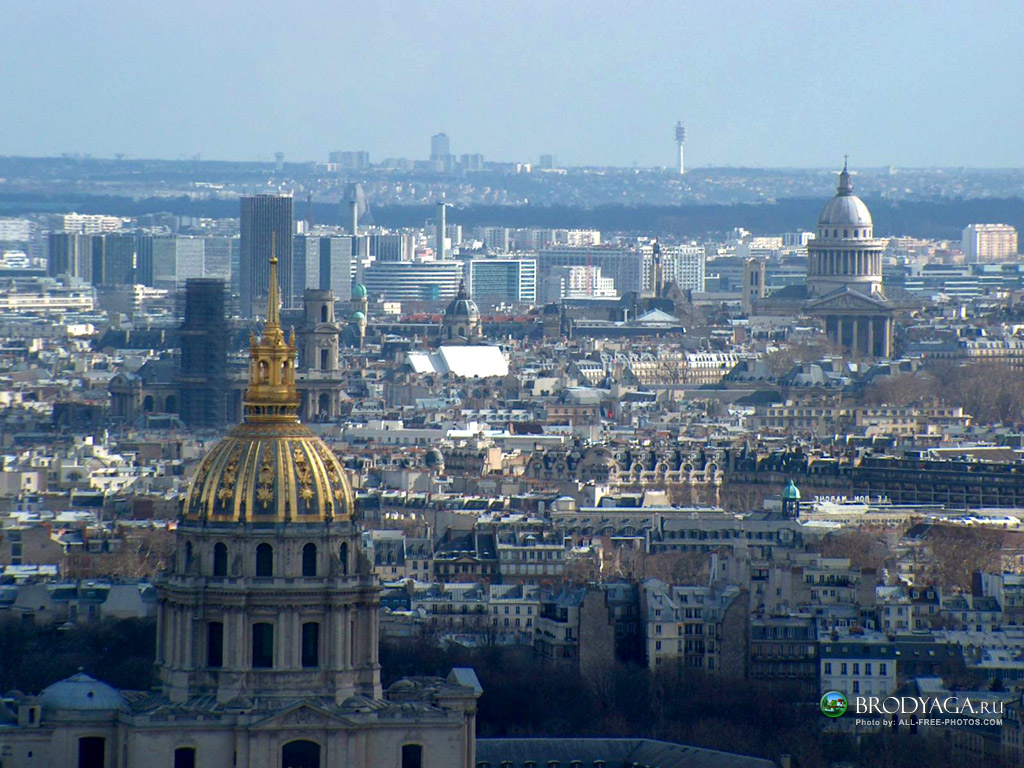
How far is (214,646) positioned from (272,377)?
3.13m

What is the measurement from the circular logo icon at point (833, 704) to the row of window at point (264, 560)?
9.92 meters

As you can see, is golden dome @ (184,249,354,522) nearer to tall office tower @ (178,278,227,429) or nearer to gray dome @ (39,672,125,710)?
gray dome @ (39,672,125,710)

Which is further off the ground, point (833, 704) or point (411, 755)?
point (833, 704)

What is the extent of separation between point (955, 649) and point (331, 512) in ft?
53.8

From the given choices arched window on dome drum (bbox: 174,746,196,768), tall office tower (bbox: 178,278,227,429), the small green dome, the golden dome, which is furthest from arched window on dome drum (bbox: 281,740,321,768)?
tall office tower (bbox: 178,278,227,429)

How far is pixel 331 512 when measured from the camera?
53281 mm

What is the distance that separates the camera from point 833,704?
61.7 metres

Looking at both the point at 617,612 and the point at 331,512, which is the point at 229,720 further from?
the point at 617,612

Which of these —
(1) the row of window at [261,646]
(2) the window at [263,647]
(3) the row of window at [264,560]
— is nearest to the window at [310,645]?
(1) the row of window at [261,646]

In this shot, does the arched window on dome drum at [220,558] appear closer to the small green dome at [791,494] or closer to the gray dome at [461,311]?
the small green dome at [791,494]


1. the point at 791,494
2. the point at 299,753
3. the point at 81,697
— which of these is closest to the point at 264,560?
the point at 299,753

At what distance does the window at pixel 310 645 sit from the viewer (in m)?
53.3

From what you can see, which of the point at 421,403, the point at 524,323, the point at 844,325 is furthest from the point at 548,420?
the point at 524,323

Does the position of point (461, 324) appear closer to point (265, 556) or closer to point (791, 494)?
point (791, 494)
